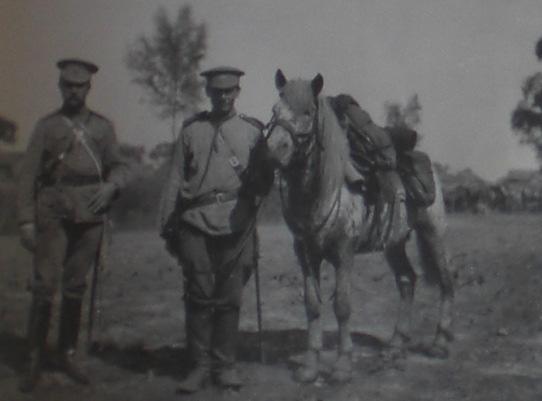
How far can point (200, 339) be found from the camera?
3.51 meters

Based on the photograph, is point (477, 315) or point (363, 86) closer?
point (363, 86)

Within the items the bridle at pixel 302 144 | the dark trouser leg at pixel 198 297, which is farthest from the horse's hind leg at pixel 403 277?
the dark trouser leg at pixel 198 297

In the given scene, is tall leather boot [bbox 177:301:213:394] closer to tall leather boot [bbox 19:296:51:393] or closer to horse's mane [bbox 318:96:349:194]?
tall leather boot [bbox 19:296:51:393]

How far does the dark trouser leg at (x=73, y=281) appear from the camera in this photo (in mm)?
3539

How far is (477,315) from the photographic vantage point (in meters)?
4.06

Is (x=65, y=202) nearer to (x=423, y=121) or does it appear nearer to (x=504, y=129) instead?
(x=423, y=121)

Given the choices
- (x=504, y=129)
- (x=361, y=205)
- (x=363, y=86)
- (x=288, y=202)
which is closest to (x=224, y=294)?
(x=288, y=202)

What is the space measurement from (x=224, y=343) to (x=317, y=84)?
3.47 ft

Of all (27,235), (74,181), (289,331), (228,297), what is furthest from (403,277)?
(27,235)

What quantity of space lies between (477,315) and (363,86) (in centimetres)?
118

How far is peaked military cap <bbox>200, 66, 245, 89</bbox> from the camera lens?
11.2ft

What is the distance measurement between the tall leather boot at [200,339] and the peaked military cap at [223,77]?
33.6 inches

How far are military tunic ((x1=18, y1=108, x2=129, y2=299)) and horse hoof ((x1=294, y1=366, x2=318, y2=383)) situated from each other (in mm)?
910

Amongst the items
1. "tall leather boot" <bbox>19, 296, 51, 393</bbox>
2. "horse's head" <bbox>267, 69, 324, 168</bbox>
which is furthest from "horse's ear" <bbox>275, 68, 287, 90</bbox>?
"tall leather boot" <bbox>19, 296, 51, 393</bbox>
